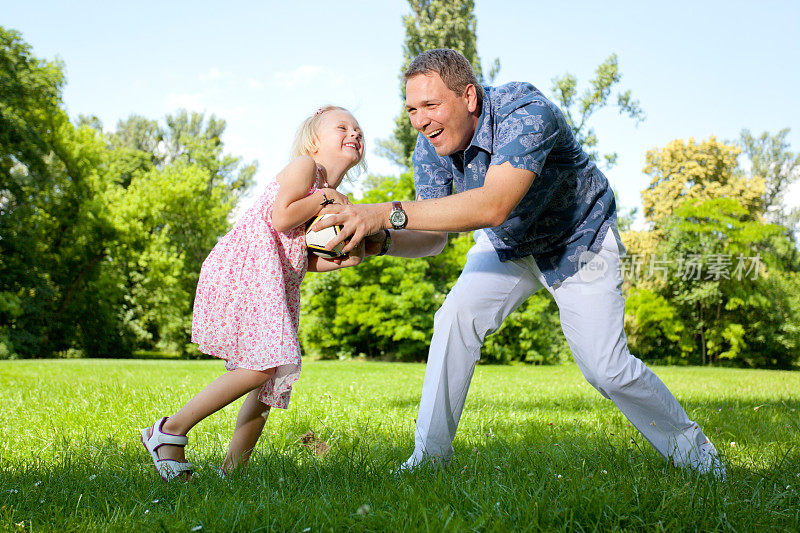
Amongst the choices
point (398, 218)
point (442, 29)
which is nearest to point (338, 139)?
point (398, 218)

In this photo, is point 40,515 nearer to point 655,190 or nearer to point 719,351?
point 719,351

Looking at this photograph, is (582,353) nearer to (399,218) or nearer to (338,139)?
(399,218)

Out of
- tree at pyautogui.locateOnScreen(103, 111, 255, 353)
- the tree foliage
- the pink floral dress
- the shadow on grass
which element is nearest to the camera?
the shadow on grass

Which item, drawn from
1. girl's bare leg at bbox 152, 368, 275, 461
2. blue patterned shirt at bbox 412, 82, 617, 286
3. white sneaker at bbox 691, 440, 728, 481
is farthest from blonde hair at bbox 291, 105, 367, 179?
white sneaker at bbox 691, 440, 728, 481

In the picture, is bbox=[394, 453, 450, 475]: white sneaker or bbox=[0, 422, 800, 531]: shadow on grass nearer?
bbox=[0, 422, 800, 531]: shadow on grass

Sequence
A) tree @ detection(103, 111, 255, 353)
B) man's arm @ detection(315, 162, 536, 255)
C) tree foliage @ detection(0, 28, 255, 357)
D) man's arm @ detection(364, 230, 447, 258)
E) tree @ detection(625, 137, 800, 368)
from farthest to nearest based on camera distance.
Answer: tree @ detection(103, 111, 255, 353), tree @ detection(625, 137, 800, 368), tree foliage @ detection(0, 28, 255, 357), man's arm @ detection(364, 230, 447, 258), man's arm @ detection(315, 162, 536, 255)

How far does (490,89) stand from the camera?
3.20 m

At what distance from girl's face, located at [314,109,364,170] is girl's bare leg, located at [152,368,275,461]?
47.1 inches

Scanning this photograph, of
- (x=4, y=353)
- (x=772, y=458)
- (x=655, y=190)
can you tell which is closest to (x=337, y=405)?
(x=772, y=458)

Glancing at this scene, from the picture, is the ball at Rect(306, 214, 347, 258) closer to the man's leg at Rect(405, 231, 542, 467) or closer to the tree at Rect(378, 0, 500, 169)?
the man's leg at Rect(405, 231, 542, 467)

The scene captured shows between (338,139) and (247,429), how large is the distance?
157 cm

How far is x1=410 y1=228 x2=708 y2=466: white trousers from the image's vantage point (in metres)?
3.16

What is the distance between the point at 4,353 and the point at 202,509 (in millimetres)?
26420

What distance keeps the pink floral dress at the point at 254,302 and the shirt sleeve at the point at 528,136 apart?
3.25 ft
